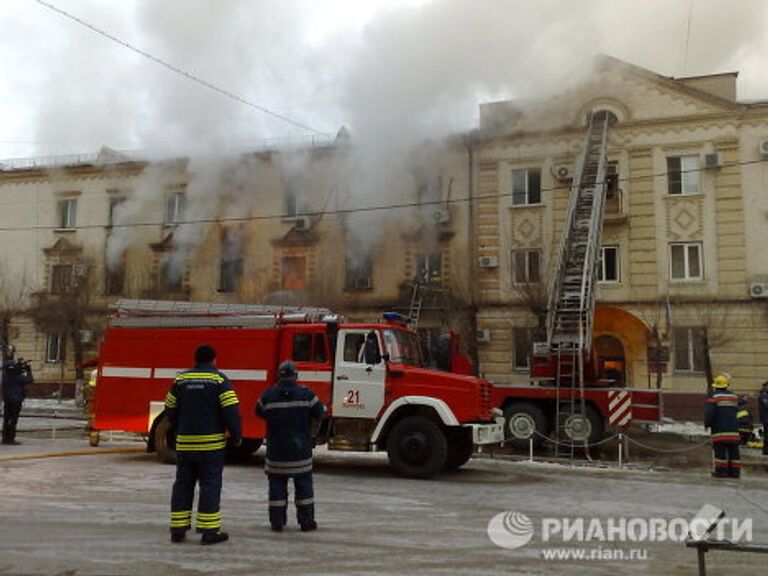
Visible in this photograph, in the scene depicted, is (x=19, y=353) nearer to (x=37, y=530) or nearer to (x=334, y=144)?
(x=334, y=144)

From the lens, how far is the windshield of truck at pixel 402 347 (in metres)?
9.88

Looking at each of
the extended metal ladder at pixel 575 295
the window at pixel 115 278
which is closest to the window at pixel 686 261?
the extended metal ladder at pixel 575 295

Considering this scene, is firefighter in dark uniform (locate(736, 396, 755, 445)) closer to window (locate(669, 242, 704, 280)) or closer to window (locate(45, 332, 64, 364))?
window (locate(669, 242, 704, 280))

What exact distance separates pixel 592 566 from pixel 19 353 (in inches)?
1062

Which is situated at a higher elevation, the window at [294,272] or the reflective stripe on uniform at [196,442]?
the window at [294,272]

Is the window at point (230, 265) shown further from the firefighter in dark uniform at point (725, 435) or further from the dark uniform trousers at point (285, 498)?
the dark uniform trousers at point (285, 498)

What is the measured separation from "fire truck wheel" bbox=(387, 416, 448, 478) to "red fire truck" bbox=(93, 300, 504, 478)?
1 centimetres

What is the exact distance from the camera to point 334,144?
20.2 meters

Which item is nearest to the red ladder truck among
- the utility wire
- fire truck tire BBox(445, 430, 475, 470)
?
fire truck tire BBox(445, 430, 475, 470)

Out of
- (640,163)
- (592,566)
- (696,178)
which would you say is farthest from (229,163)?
(592,566)

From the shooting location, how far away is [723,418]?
993cm

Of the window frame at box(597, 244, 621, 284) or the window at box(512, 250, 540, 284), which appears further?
the window at box(512, 250, 540, 284)

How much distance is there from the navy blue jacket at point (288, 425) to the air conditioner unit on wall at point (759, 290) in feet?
56.2

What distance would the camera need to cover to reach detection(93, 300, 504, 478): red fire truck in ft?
31.1
